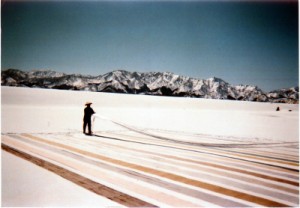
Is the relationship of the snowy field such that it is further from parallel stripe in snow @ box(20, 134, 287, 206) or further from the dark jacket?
the dark jacket

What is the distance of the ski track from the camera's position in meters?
3.75

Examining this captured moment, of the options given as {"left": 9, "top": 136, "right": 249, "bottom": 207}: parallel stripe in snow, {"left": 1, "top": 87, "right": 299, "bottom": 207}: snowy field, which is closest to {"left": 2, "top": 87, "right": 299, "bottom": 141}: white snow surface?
{"left": 1, "top": 87, "right": 299, "bottom": 207}: snowy field

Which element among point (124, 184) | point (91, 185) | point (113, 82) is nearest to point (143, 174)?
point (124, 184)

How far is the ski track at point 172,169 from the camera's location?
12.3 feet

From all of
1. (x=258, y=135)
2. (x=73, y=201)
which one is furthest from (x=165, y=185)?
(x=258, y=135)

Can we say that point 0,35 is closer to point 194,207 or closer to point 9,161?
point 9,161

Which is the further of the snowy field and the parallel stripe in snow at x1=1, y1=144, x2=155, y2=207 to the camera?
the snowy field

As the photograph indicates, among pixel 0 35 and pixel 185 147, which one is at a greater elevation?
pixel 0 35

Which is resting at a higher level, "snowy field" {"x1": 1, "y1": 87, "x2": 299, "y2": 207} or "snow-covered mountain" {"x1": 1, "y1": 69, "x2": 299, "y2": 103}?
"snow-covered mountain" {"x1": 1, "y1": 69, "x2": 299, "y2": 103}

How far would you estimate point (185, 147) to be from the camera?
23.7 feet

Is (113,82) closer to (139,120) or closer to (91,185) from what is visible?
(139,120)

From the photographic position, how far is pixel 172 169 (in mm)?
4988

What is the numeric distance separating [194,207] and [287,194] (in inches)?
59.6

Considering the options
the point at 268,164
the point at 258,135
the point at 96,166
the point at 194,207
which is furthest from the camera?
the point at 258,135
